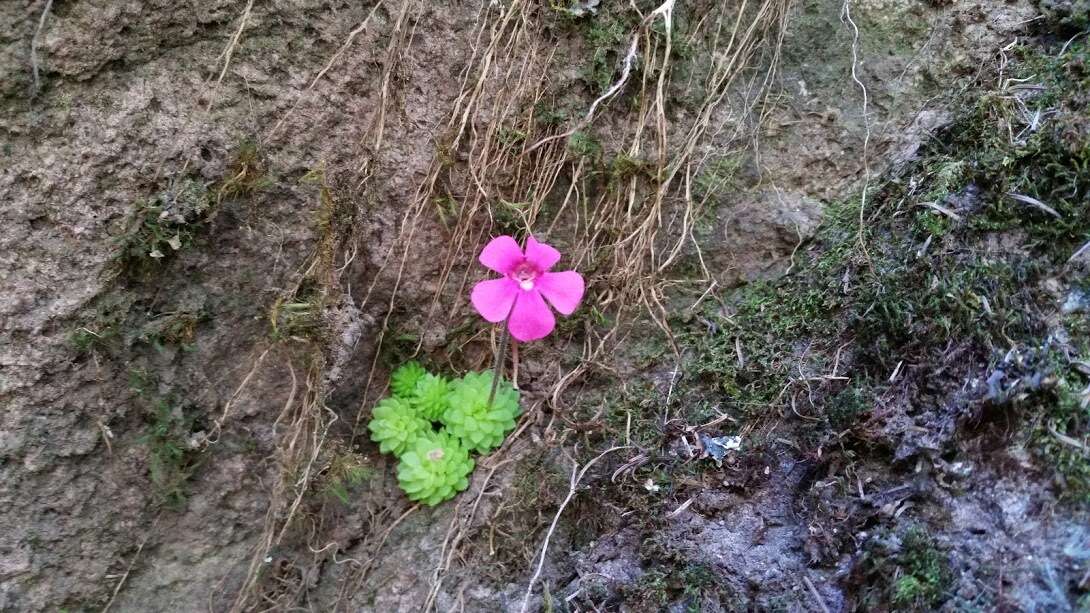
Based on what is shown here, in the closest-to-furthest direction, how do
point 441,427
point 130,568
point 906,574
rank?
point 906,574
point 130,568
point 441,427

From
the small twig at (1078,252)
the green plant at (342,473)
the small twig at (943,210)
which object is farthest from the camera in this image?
the green plant at (342,473)

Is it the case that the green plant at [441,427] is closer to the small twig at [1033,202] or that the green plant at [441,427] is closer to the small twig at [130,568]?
the small twig at [130,568]

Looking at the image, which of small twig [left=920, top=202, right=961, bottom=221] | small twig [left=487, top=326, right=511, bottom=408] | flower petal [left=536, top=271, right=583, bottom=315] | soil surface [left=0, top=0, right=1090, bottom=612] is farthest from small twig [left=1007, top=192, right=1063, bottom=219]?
small twig [left=487, top=326, right=511, bottom=408]

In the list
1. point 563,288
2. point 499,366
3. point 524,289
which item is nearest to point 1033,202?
point 563,288

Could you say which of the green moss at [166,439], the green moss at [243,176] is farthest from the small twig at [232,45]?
the green moss at [166,439]

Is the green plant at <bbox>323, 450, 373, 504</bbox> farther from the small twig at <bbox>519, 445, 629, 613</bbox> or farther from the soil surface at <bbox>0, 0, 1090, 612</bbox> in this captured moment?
the small twig at <bbox>519, 445, 629, 613</bbox>

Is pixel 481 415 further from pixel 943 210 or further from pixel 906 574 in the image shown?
pixel 943 210
